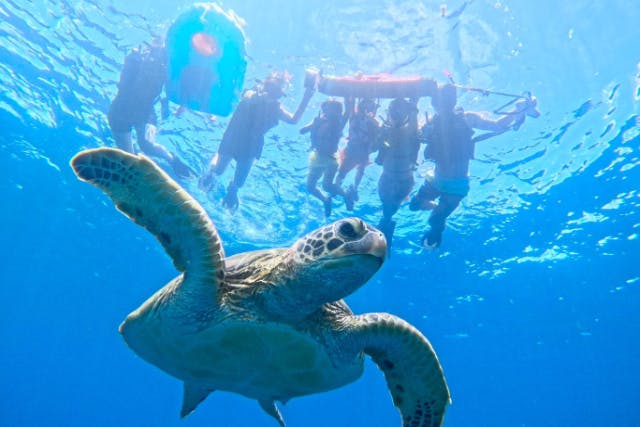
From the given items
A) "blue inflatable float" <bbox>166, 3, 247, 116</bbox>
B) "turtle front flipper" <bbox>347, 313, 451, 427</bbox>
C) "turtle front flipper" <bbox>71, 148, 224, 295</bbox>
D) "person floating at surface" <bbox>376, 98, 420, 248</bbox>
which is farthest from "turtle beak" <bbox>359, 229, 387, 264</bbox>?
"blue inflatable float" <bbox>166, 3, 247, 116</bbox>

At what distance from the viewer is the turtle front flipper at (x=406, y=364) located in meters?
3.09

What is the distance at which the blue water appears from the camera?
27.9 feet

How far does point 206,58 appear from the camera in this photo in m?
7.88

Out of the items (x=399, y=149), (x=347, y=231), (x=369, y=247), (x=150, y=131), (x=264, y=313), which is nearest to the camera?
(x=369, y=247)

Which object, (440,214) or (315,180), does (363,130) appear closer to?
(315,180)

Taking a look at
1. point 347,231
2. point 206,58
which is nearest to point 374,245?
point 347,231

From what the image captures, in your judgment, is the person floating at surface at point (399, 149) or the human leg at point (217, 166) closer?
the person floating at surface at point (399, 149)

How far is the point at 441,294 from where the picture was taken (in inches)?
842

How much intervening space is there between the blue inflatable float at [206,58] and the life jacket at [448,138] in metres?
4.39

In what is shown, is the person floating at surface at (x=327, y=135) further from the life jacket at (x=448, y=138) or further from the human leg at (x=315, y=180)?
the life jacket at (x=448, y=138)

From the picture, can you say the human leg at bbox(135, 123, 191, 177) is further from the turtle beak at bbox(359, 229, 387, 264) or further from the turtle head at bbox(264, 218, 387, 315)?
the turtle beak at bbox(359, 229, 387, 264)

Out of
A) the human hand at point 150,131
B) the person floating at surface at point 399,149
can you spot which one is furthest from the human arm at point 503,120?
the human hand at point 150,131

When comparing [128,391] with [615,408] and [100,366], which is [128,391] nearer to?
[100,366]

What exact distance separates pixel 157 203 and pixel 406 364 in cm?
238
